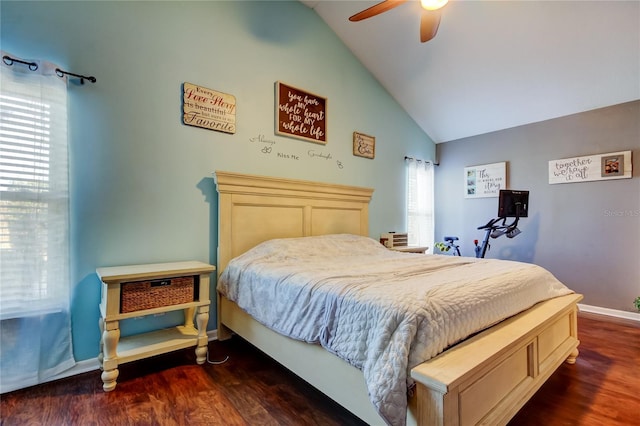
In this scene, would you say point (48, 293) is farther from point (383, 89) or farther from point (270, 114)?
point (383, 89)

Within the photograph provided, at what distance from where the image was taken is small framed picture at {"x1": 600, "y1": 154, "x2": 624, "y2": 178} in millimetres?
3209

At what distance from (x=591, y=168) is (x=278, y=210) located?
3.42 metres

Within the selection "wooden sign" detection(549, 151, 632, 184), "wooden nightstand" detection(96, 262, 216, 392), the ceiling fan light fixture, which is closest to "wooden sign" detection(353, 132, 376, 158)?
the ceiling fan light fixture

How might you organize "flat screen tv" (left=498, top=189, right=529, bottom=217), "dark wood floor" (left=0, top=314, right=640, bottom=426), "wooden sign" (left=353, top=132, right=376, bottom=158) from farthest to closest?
"wooden sign" (left=353, top=132, right=376, bottom=158) < "flat screen tv" (left=498, top=189, right=529, bottom=217) < "dark wood floor" (left=0, top=314, right=640, bottom=426)

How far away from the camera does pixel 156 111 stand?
2352mm

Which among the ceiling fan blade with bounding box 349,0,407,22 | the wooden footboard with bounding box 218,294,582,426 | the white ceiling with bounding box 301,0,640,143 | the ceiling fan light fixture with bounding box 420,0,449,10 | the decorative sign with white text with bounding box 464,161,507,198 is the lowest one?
the wooden footboard with bounding box 218,294,582,426

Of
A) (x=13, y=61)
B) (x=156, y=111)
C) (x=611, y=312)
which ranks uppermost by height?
(x=13, y=61)

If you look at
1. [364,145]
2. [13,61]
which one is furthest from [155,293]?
[364,145]

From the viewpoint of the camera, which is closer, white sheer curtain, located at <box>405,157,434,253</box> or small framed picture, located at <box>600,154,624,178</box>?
small framed picture, located at <box>600,154,624,178</box>

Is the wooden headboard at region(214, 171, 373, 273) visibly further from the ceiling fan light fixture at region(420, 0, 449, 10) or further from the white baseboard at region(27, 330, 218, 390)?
the ceiling fan light fixture at region(420, 0, 449, 10)

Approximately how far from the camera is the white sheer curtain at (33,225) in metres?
1.77

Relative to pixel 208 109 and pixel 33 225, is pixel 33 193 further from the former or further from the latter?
pixel 208 109

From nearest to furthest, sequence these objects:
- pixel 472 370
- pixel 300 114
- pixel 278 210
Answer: pixel 472 370
pixel 278 210
pixel 300 114

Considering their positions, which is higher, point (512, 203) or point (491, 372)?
point (512, 203)
